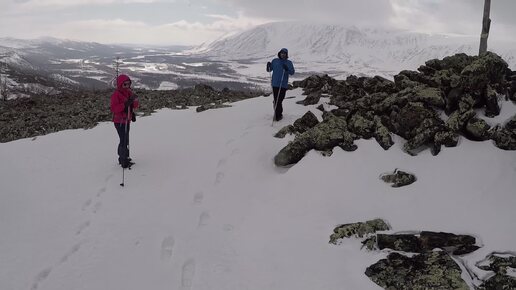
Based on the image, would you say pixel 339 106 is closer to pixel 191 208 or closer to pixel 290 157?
pixel 290 157

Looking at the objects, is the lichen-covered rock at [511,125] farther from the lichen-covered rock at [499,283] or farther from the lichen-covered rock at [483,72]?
the lichen-covered rock at [499,283]

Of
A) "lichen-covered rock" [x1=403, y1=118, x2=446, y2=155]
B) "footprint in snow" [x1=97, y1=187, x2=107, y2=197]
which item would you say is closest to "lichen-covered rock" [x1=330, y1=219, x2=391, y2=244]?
"lichen-covered rock" [x1=403, y1=118, x2=446, y2=155]

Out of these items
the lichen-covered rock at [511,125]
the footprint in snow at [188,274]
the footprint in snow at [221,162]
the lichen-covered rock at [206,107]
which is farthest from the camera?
the lichen-covered rock at [206,107]

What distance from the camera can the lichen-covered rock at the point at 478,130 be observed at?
34.8 ft

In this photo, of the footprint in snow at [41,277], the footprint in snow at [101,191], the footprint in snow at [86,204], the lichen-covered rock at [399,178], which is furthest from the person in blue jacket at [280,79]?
the footprint in snow at [41,277]

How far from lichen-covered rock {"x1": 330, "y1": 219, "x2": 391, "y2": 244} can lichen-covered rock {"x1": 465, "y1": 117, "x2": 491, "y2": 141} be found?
4219 mm

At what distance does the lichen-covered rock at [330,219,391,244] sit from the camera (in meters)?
8.51

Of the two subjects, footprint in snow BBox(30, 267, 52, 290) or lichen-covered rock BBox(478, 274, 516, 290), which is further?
footprint in snow BBox(30, 267, 52, 290)

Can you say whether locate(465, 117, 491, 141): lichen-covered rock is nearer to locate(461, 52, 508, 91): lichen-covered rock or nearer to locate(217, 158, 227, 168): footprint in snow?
locate(461, 52, 508, 91): lichen-covered rock

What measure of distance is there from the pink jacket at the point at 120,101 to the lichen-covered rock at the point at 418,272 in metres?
8.96

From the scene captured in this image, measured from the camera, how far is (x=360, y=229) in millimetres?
8562

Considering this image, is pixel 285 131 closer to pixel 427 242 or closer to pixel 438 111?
pixel 438 111

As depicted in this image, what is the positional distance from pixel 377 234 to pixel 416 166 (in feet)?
9.95

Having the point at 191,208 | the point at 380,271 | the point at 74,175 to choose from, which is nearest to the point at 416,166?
the point at 380,271
